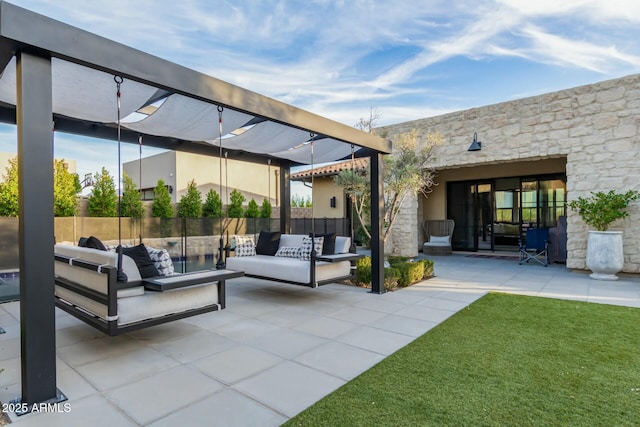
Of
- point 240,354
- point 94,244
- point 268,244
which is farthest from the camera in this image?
point 268,244

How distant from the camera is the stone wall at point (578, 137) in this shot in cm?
672

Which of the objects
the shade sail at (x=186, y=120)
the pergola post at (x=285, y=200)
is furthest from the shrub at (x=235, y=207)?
the shade sail at (x=186, y=120)

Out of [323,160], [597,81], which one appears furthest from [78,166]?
[597,81]

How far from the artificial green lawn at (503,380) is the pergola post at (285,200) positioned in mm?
4256

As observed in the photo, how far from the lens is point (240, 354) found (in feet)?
10.1

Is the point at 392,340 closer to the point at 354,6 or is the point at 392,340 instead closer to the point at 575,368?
the point at 575,368

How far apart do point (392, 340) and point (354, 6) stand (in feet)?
19.4

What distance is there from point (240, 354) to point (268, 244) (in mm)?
3285

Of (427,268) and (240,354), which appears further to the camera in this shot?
(427,268)

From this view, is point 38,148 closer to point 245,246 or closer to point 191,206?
point 245,246

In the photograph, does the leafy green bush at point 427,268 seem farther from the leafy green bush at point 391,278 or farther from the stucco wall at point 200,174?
the stucco wall at point 200,174

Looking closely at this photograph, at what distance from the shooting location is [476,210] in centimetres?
1127

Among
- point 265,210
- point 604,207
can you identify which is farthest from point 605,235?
point 265,210

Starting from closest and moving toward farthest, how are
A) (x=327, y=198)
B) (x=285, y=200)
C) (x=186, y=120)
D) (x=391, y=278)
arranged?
(x=186, y=120) < (x=391, y=278) < (x=285, y=200) < (x=327, y=198)
